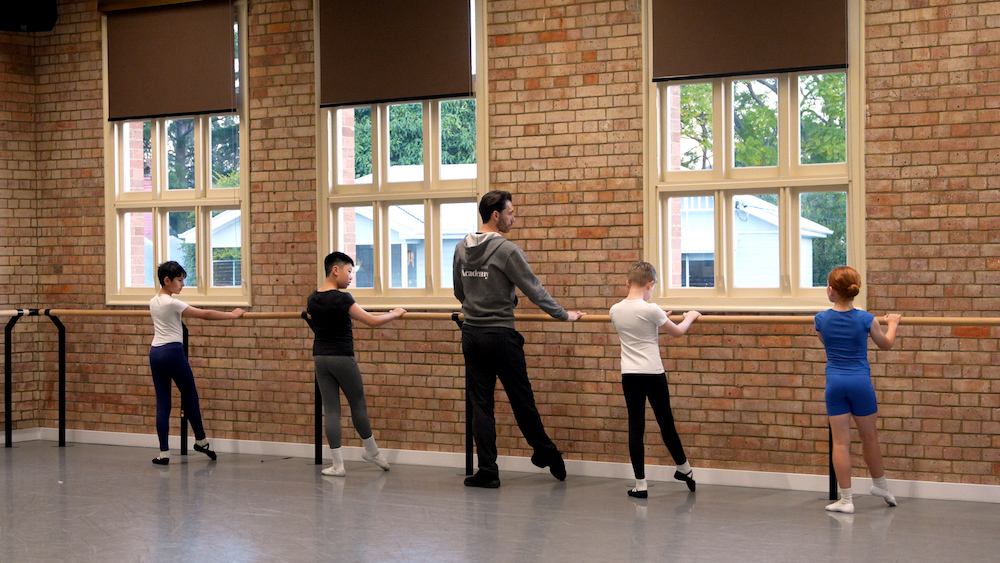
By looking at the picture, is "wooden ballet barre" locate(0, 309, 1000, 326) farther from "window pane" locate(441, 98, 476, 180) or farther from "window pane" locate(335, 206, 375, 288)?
"window pane" locate(441, 98, 476, 180)

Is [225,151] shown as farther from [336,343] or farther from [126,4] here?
[336,343]

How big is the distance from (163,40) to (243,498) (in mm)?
3823

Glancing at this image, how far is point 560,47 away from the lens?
260 inches

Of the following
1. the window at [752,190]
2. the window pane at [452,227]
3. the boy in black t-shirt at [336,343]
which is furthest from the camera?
the window pane at [452,227]

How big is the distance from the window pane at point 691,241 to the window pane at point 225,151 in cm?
330

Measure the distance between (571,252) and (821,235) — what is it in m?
1.53

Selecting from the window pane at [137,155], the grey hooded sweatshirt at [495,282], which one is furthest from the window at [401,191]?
the window pane at [137,155]

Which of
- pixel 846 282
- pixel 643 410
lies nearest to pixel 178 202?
pixel 643 410

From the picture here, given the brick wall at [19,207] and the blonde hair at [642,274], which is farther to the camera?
the brick wall at [19,207]

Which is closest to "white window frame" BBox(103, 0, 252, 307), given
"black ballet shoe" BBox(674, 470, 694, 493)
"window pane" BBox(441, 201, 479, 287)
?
"window pane" BBox(441, 201, 479, 287)

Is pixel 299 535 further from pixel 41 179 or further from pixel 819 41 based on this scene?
pixel 41 179

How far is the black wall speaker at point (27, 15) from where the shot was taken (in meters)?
7.75

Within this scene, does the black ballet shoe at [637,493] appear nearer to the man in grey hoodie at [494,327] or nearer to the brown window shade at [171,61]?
the man in grey hoodie at [494,327]

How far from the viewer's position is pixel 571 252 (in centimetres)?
659
